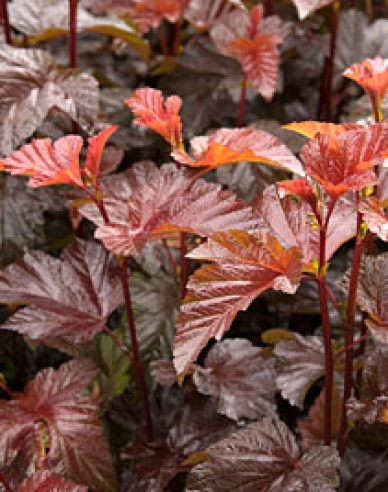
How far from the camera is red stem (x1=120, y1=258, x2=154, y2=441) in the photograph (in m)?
0.88

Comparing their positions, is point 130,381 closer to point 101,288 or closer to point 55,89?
point 101,288

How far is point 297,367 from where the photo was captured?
0.94 m

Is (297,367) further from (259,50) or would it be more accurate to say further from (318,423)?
(259,50)

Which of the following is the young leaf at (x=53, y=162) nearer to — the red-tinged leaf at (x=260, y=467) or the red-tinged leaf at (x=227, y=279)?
the red-tinged leaf at (x=227, y=279)

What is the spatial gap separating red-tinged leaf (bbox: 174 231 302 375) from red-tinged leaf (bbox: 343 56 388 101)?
21cm

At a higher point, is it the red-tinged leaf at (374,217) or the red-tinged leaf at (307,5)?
the red-tinged leaf at (307,5)

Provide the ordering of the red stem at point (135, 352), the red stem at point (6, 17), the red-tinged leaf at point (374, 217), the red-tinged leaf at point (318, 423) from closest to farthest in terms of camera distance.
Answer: the red-tinged leaf at point (374, 217) < the red stem at point (135, 352) < the red-tinged leaf at point (318, 423) < the red stem at point (6, 17)

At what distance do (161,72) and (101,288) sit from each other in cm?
58

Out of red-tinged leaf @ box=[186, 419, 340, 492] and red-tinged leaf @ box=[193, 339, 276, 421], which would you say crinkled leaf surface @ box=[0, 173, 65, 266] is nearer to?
red-tinged leaf @ box=[193, 339, 276, 421]

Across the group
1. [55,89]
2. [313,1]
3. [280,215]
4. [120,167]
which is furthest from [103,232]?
[120,167]

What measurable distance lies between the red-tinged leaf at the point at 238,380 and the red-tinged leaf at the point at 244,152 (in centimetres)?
27

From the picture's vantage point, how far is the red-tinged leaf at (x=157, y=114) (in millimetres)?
822

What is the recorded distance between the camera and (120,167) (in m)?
1.39

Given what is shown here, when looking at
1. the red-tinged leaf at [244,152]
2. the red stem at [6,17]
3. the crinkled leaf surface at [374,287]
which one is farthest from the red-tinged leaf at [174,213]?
the red stem at [6,17]
